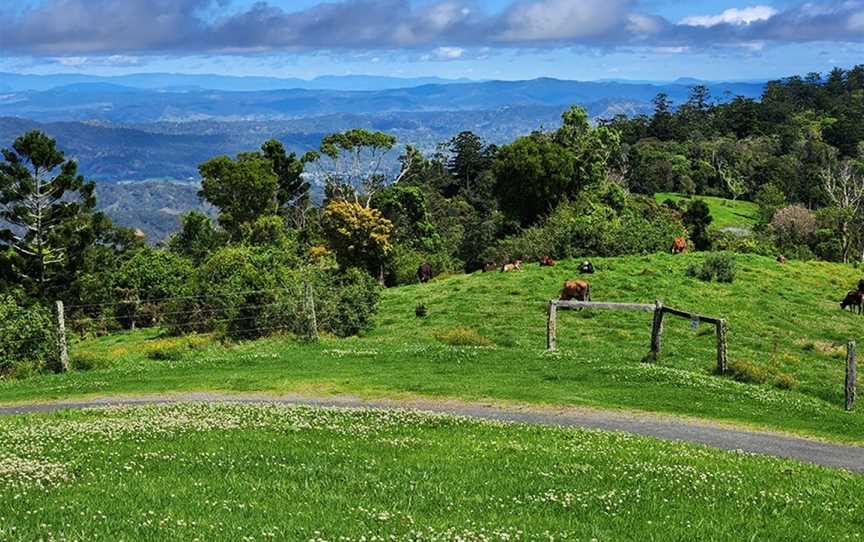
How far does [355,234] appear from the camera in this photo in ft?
211

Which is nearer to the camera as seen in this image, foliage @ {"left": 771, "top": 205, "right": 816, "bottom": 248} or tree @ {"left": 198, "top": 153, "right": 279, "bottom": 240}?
tree @ {"left": 198, "top": 153, "right": 279, "bottom": 240}

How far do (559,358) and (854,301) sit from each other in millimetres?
21194

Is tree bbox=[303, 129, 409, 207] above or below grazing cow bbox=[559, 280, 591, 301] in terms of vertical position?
above

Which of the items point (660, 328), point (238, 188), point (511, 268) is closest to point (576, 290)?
point (511, 268)

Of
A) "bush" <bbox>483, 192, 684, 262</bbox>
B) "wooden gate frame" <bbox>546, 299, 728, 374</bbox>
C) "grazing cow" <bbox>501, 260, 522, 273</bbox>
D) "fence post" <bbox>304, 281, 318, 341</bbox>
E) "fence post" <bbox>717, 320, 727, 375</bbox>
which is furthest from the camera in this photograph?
"bush" <bbox>483, 192, 684, 262</bbox>

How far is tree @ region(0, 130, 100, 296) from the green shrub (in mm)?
35484

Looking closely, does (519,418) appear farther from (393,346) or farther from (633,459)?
(393,346)

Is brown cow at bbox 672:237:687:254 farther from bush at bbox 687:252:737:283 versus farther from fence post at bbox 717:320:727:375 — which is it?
fence post at bbox 717:320:727:375

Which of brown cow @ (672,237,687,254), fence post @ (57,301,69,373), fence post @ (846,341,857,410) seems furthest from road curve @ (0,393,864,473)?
brown cow @ (672,237,687,254)

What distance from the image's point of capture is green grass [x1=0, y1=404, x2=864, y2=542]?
932 centimetres


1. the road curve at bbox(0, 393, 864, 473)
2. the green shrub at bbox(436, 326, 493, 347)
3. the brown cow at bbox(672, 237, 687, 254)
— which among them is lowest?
the green shrub at bbox(436, 326, 493, 347)

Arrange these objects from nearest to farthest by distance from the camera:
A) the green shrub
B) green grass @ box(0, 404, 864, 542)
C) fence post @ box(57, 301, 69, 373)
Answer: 1. green grass @ box(0, 404, 864, 542)
2. fence post @ box(57, 301, 69, 373)
3. the green shrub

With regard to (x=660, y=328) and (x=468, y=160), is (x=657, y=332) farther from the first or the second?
(x=468, y=160)

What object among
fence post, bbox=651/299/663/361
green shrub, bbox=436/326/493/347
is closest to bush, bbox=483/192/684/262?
green shrub, bbox=436/326/493/347
